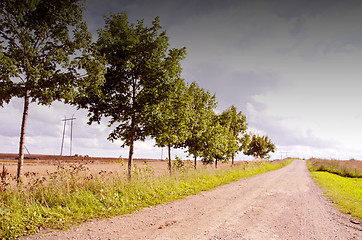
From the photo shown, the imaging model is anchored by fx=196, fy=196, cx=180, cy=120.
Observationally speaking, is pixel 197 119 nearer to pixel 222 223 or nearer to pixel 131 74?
pixel 131 74

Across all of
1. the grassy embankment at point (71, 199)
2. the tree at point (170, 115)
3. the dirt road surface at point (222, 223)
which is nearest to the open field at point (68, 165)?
the grassy embankment at point (71, 199)

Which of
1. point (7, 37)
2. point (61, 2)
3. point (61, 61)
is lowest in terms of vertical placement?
point (61, 61)

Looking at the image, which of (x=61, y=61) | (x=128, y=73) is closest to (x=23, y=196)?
(x=61, y=61)

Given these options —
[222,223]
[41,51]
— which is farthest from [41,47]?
[222,223]

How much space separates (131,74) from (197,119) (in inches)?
278

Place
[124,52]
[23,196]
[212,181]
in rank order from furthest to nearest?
[212,181] < [124,52] < [23,196]

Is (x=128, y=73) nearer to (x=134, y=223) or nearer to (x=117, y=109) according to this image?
(x=117, y=109)

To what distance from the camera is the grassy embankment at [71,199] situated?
5219 millimetres

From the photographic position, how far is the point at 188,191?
10133 mm

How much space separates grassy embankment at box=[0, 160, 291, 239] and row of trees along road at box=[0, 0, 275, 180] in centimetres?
164

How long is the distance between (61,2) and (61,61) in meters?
2.58

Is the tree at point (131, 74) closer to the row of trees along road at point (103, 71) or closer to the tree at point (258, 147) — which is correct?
the row of trees along road at point (103, 71)

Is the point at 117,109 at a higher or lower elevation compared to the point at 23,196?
higher

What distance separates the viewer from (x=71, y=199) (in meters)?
6.71
